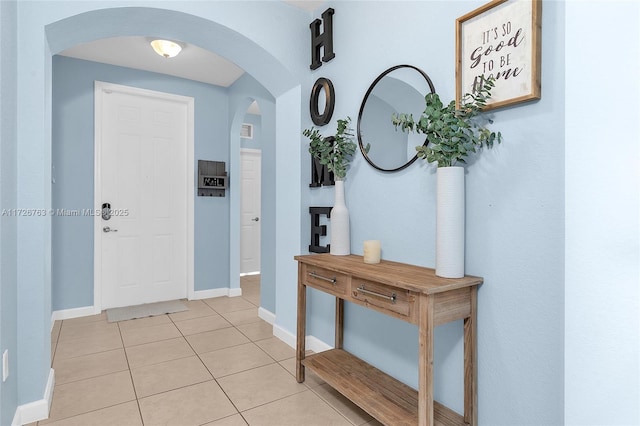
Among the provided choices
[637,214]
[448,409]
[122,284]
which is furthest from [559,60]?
[122,284]

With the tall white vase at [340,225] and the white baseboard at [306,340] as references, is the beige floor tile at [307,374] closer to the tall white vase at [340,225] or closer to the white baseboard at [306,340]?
the white baseboard at [306,340]

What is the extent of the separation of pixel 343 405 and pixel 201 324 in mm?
1850

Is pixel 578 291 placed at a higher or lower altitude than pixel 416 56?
lower

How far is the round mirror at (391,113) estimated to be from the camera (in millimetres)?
1838

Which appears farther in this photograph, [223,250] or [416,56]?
[223,250]

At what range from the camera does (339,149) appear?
226cm

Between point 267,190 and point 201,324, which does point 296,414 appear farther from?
point 267,190

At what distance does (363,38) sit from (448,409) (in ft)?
7.12

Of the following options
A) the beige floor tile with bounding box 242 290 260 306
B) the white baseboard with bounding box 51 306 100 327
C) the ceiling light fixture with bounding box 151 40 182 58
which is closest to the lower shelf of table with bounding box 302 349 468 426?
the beige floor tile with bounding box 242 290 260 306

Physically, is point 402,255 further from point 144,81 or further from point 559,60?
point 144,81

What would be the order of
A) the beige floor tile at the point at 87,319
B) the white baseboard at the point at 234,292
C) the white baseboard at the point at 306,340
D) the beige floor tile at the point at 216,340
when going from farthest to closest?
the white baseboard at the point at 234,292, the beige floor tile at the point at 87,319, the beige floor tile at the point at 216,340, the white baseboard at the point at 306,340

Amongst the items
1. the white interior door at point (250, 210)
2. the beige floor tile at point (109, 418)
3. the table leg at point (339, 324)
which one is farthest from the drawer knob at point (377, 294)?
the white interior door at point (250, 210)

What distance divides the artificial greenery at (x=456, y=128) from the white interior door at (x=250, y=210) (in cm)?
433

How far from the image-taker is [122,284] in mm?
3816
